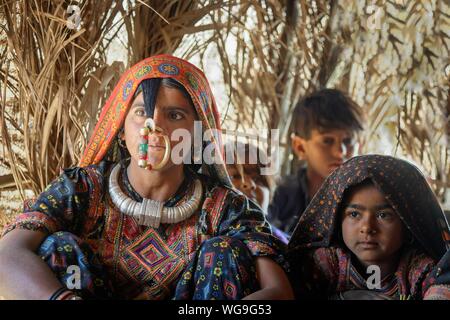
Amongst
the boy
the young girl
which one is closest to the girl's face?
the young girl

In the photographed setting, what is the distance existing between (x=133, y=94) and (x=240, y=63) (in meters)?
1.17

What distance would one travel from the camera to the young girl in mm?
1863

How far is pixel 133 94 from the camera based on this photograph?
1.89m

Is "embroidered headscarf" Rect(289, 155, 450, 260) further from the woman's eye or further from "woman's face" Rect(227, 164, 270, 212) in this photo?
"woman's face" Rect(227, 164, 270, 212)

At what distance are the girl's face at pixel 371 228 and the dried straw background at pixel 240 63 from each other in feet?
2.07

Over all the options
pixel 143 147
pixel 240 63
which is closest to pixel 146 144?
pixel 143 147

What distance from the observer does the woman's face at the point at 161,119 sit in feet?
6.08

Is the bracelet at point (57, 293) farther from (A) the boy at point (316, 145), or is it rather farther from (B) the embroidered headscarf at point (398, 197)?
(A) the boy at point (316, 145)

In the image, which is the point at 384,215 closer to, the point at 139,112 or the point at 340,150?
the point at 139,112

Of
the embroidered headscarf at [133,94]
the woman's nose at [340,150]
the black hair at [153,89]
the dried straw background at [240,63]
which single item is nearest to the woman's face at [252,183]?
the dried straw background at [240,63]

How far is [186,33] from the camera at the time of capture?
2422 mm
